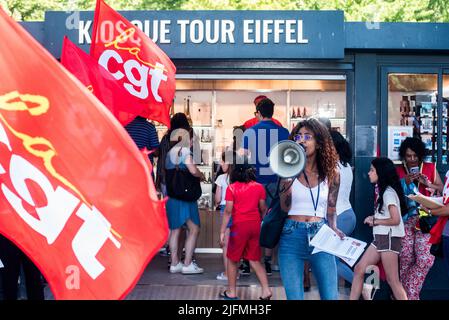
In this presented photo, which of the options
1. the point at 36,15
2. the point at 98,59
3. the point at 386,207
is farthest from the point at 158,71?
the point at 36,15

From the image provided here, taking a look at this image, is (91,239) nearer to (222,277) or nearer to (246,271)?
(222,277)

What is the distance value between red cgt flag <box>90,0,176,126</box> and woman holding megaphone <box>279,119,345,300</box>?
7.61ft

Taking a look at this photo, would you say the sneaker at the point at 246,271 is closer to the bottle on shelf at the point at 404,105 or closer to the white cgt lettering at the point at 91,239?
the bottle on shelf at the point at 404,105

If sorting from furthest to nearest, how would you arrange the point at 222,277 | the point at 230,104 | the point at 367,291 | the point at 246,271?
the point at 230,104 → the point at 246,271 → the point at 222,277 → the point at 367,291

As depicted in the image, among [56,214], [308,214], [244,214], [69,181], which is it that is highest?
[69,181]

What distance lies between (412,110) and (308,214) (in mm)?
4042

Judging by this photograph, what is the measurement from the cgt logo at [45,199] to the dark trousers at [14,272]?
2700 mm

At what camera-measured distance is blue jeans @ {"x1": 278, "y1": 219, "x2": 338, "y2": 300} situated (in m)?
6.39

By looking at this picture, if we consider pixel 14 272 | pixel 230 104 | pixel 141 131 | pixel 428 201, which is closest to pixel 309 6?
pixel 230 104

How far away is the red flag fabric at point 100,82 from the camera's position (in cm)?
782

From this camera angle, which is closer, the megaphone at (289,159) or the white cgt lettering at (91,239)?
the white cgt lettering at (91,239)

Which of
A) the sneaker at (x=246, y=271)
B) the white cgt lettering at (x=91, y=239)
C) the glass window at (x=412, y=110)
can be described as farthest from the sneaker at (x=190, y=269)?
the white cgt lettering at (x=91, y=239)

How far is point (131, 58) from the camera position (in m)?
8.58

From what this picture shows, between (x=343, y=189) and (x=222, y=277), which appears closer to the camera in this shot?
(x=343, y=189)
